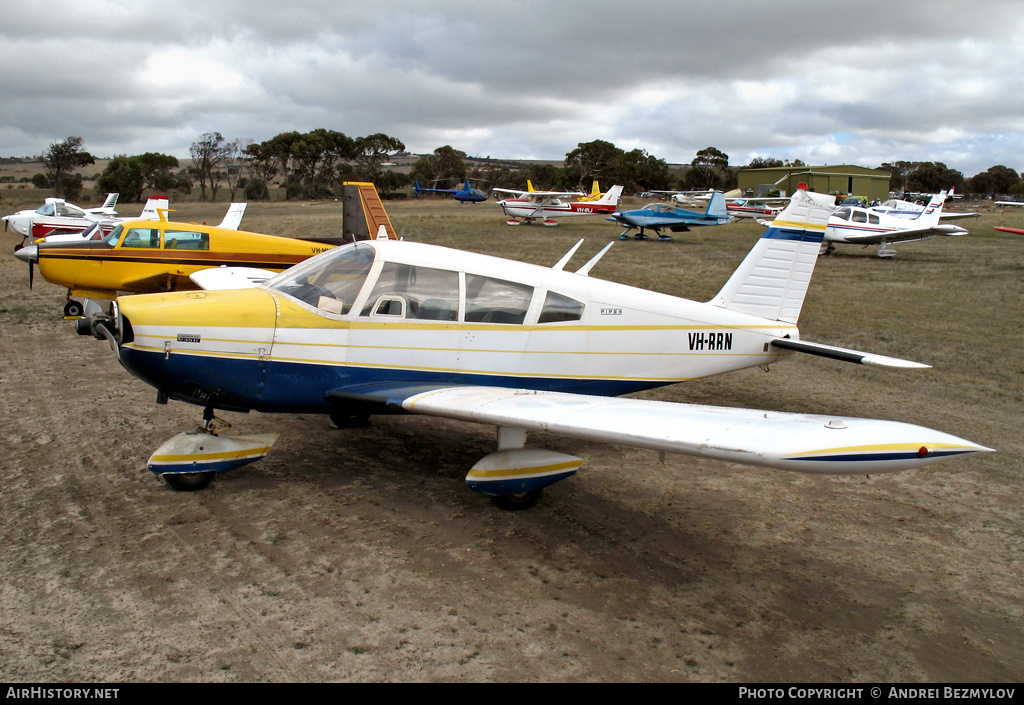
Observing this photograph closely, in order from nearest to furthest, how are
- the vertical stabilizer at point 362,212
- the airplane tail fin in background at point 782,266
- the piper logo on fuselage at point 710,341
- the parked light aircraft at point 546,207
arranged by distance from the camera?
the piper logo on fuselage at point 710,341 < the airplane tail fin in background at point 782,266 < the vertical stabilizer at point 362,212 < the parked light aircraft at point 546,207

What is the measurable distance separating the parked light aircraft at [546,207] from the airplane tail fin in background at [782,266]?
27596 mm

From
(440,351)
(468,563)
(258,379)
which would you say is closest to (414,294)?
(440,351)

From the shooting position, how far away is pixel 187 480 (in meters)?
5.13

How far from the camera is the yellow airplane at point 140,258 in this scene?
1123cm

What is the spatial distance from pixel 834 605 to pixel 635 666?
4.89ft

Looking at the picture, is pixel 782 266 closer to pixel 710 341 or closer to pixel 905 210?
pixel 710 341

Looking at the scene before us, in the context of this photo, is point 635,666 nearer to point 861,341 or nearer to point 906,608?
point 906,608

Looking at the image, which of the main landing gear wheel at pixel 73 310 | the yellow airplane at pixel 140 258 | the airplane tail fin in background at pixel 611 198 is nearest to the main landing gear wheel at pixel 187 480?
the yellow airplane at pixel 140 258

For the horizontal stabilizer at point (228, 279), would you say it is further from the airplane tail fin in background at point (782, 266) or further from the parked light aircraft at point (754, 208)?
the parked light aircraft at point (754, 208)

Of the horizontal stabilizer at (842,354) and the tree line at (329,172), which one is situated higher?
the tree line at (329,172)

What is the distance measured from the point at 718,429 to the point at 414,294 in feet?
8.85

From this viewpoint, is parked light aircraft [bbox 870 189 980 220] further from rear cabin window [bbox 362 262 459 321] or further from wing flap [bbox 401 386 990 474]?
wing flap [bbox 401 386 990 474]

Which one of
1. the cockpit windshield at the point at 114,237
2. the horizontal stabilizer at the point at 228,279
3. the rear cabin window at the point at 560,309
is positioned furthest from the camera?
the cockpit windshield at the point at 114,237
